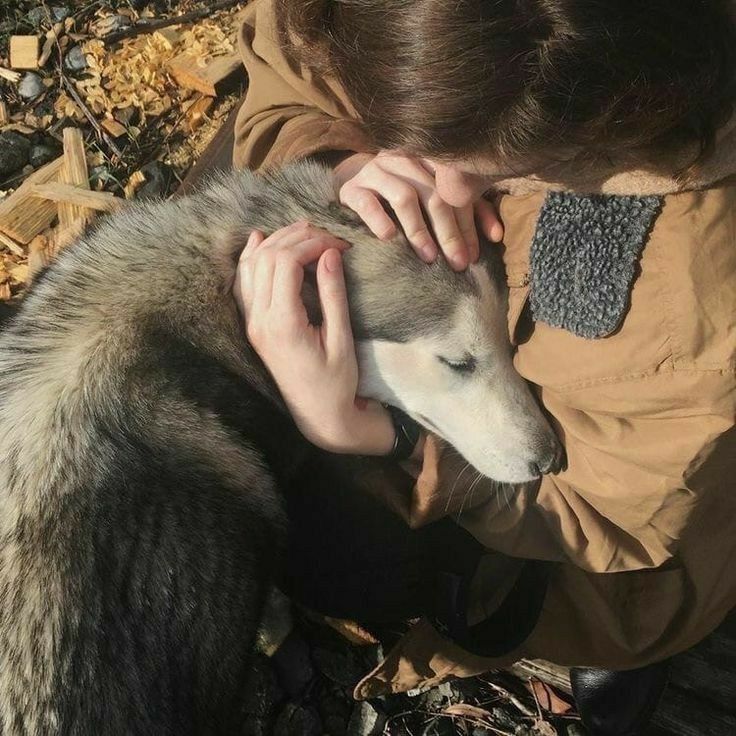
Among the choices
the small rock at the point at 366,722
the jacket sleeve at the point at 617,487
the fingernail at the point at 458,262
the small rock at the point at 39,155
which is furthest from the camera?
the small rock at the point at 39,155

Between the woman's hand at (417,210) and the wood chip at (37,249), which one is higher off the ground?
the woman's hand at (417,210)

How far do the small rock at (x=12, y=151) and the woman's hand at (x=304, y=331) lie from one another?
2163 millimetres

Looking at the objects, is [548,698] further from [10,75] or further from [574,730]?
[10,75]

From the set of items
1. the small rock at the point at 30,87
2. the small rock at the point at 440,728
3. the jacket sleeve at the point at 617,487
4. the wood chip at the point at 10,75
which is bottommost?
the small rock at the point at 440,728

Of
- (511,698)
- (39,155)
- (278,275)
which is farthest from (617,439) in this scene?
(39,155)

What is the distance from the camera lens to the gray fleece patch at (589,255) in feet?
5.41

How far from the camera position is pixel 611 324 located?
168cm

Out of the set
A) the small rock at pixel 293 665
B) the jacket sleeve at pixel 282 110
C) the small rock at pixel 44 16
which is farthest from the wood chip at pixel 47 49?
the small rock at pixel 293 665

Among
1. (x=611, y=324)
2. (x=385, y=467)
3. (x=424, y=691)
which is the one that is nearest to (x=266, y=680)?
(x=424, y=691)

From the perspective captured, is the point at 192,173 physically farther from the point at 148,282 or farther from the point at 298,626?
the point at 298,626

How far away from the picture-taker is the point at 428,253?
2111 millimetres

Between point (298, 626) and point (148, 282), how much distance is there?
4.79ft

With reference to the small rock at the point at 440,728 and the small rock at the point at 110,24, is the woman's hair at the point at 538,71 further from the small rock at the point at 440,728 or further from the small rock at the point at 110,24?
the small rock at the point at 110,24

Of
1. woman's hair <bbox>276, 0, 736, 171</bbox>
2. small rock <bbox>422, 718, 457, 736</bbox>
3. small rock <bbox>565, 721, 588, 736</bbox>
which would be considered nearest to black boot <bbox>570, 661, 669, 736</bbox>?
small rock <bbox>565, 721, 588, 736</bbox>
